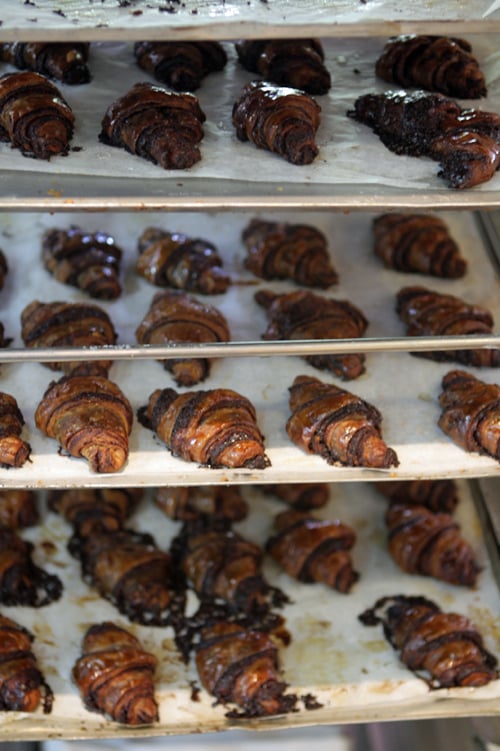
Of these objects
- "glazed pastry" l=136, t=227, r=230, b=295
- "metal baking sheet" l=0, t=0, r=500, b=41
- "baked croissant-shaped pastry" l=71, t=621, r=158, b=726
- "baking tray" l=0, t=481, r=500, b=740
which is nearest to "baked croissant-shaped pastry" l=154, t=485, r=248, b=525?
"baking tray" l=0, t=481, r=500, b=740

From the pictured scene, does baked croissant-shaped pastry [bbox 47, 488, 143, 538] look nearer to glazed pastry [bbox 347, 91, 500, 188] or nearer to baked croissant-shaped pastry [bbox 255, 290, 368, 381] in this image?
baked croissant-shaped pastry [bbox 255, 290, 368, 381]

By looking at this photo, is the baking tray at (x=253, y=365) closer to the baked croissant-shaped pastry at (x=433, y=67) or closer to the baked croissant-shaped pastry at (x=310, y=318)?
the baked croissant-shaped pastry at (x=310, y=318)

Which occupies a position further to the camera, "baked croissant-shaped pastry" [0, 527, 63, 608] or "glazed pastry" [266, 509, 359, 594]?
"glazed pastry" [266, 509, 359, 594]

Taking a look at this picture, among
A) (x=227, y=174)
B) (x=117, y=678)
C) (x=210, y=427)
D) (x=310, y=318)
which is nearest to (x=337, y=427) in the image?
(x=210, y=427)

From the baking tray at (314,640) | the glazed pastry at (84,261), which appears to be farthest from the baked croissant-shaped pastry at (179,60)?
the baking tray at (314,640)

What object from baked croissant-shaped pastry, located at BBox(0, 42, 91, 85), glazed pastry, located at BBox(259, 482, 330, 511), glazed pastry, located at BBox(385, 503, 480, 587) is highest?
baked croissant-shaped pastry, located at BBox(0, 42, 91, 85)

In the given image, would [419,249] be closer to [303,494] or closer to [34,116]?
[303,494]
